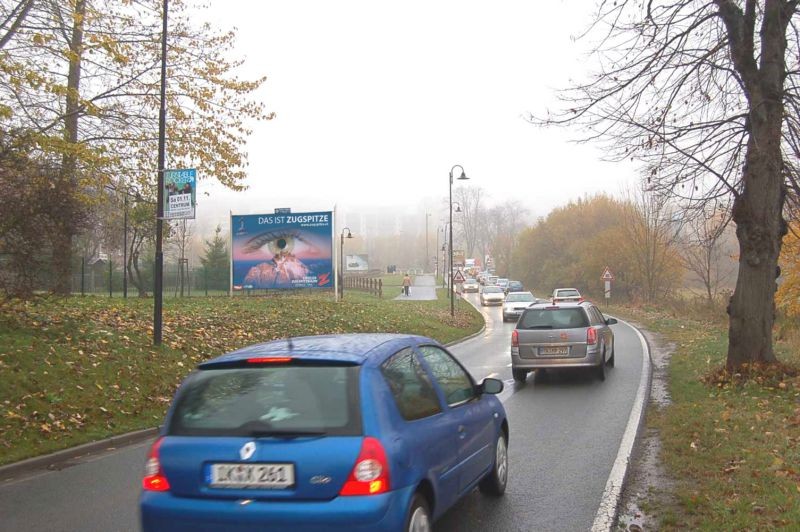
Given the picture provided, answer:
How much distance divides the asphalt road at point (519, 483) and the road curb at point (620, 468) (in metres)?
0.07

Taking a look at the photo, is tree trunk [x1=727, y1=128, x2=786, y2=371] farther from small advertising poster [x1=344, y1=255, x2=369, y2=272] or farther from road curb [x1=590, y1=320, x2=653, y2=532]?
small advertising poster [x1=344, y1=255, x2=369, y2=272]

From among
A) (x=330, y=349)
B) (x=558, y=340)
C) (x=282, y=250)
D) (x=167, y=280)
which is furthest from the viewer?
(x=167, y=280)

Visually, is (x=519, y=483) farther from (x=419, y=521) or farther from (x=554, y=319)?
(x=554, y=319)

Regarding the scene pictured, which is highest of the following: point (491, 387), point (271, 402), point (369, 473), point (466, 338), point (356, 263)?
point (356, 263)

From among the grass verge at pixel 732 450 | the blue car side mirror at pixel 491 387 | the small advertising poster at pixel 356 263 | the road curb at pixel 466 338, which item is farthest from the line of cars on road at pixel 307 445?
the small advertising poster at pixel 356 263

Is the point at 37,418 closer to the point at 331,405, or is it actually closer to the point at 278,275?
the point at 331,405

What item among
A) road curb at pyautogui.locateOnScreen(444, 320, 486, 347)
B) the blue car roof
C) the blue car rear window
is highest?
the blue car roof

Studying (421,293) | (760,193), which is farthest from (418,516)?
(421,293)

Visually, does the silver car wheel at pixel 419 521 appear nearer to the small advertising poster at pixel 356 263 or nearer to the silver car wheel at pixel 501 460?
the silver car wheel at pixel 501 460

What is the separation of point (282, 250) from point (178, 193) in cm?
1769

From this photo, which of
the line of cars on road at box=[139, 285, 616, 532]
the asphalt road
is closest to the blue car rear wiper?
the line of cars on road at box=[139, 285, 616, 532]

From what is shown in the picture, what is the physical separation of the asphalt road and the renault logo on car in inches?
80.0

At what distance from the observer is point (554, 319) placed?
13.5 metres

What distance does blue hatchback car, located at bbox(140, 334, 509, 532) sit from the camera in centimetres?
353
